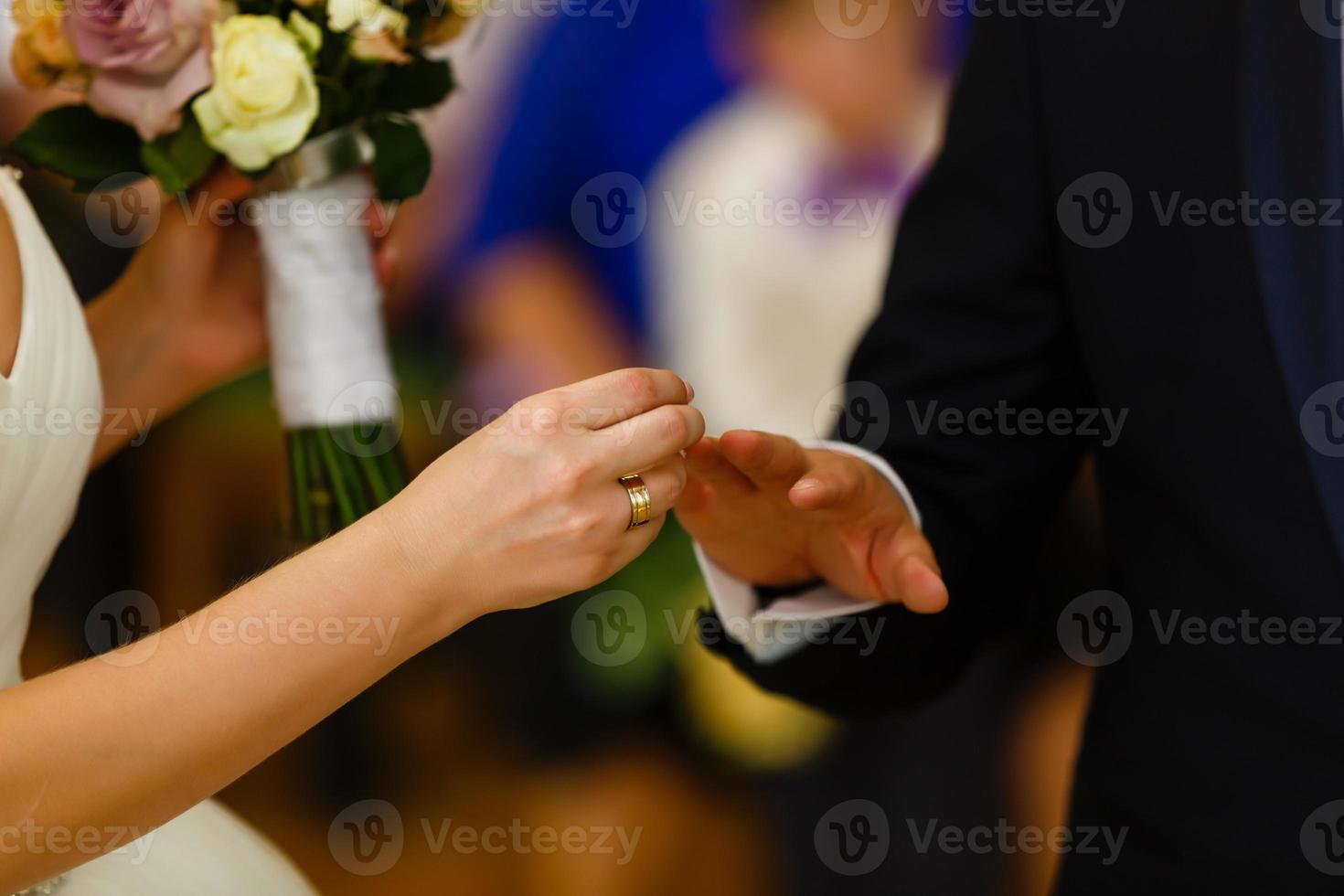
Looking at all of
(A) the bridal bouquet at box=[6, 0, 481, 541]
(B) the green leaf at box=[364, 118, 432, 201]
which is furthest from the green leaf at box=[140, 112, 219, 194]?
(B) the green leaf at box=[364, 118, 432, 201]

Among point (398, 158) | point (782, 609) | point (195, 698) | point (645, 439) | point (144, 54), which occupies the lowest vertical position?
point (782, 609)

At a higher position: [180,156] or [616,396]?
[180,156]

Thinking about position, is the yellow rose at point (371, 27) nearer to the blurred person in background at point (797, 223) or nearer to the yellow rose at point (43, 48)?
the yellow rose at point (43, 48)

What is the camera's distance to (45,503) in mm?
949

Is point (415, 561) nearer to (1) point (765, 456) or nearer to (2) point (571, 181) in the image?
(1) point (765, 456)

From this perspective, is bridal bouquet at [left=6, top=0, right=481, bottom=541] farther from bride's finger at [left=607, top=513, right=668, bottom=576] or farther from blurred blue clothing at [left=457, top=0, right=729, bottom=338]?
bride's finger at [left=607, top=513, right=668, bottom=576]

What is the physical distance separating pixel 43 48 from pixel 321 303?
36cm

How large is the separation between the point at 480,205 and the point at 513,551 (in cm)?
82

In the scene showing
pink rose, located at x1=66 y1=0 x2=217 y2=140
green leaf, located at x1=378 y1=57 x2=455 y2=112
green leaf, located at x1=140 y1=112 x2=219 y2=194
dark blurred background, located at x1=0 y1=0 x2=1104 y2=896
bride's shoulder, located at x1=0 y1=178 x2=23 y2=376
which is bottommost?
dark blurred background, located at x1=0 y1=0 x2=1104 y2=896

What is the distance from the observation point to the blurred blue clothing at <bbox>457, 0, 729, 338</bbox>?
150 cm

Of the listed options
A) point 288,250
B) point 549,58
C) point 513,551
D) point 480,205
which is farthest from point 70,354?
point 549,58

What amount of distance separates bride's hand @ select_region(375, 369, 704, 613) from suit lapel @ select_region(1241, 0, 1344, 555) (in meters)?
0.49

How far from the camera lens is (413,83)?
1287 millimetres

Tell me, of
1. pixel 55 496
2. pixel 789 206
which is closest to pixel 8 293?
pixel 55 496
